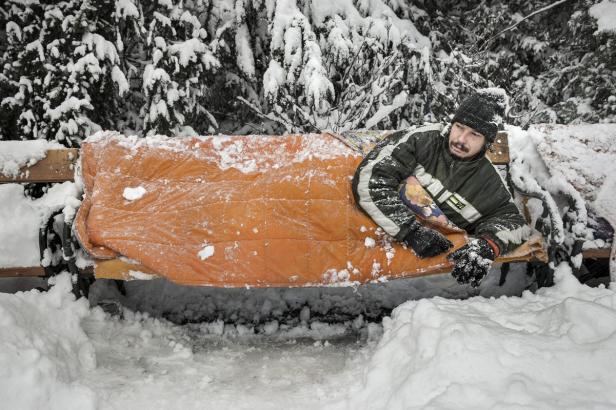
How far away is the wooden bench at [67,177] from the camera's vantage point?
276 centimetres

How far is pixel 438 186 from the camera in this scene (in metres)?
3.06

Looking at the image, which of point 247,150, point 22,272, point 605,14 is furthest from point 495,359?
point 605,14

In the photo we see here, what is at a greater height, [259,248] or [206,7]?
[206,7]

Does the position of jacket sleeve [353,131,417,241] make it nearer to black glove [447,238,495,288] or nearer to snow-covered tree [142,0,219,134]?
black glove [447,238,495,288]

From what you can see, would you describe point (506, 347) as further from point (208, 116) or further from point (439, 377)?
point (208, 116)

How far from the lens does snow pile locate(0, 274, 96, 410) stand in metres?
A: 2.00

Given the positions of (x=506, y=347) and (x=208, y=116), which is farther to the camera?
(x=208, y=116)

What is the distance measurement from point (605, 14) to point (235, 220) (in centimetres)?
541

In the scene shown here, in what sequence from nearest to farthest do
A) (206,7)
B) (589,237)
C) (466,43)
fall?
1. (589,237)
2. (206,7)
3. (466,43)

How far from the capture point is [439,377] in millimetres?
1906

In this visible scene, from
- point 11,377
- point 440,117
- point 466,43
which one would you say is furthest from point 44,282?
point 466,43

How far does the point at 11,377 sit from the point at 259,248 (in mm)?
1404

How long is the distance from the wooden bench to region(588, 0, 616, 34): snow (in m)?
2.91

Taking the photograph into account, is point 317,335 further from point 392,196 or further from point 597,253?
point 597,253
